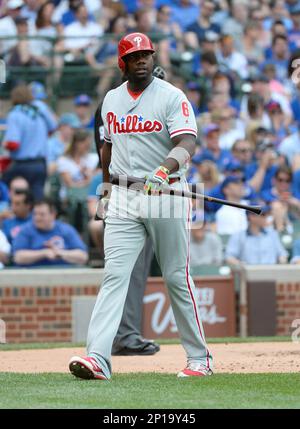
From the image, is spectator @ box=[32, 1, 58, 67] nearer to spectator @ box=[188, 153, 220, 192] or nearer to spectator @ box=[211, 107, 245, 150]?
spectator @ box=[211, 107, 245, 150]

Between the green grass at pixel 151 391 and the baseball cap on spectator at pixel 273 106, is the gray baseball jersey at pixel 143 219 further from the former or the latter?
the baseball cap on spectator at pixel 273 106

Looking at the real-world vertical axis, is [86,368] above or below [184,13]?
below

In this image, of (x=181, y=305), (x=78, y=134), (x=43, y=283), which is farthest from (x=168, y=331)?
(x=181, y=305)

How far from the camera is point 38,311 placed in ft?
40.4

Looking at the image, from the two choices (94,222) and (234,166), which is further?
(234,166)

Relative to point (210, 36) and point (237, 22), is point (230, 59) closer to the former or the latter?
point (210, 36)

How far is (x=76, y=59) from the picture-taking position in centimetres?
1717

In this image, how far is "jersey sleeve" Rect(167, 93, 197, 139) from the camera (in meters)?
7.18

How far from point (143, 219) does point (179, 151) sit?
0.52 meters

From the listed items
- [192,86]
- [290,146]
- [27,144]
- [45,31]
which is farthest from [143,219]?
[45,31]

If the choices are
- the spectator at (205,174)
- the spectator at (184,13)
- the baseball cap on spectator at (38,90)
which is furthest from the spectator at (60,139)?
the spectator at (184,13)

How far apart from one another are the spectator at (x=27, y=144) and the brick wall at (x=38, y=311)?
217 cm

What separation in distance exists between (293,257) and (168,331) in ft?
6.38

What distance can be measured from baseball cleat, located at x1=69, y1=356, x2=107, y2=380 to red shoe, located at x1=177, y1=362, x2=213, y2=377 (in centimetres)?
54
